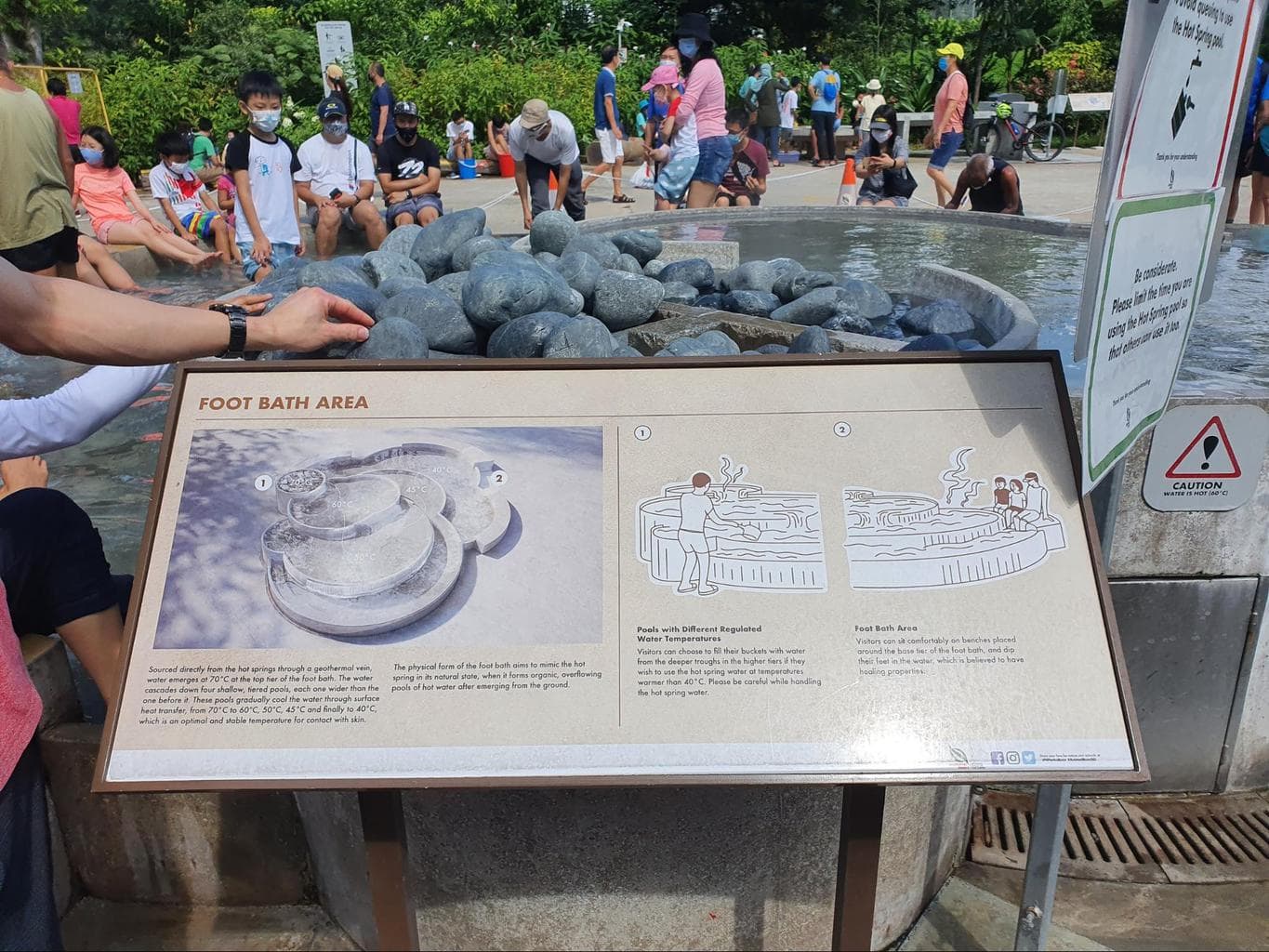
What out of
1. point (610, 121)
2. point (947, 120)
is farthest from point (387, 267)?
point (610, 121)

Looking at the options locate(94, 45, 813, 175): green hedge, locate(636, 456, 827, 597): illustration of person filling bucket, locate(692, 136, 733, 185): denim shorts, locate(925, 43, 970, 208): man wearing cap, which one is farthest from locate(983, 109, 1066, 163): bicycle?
locate(636, 456, 827, 597): illustration of person filling bucket

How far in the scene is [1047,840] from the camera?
199 centimetres

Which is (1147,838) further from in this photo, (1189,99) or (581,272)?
(581,272)

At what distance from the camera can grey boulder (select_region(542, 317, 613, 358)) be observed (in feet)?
10.7

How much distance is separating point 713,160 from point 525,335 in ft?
21.7

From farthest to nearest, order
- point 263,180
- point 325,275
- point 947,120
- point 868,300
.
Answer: point 947,120 → point 263,180 → point 868,300 → point 325,275

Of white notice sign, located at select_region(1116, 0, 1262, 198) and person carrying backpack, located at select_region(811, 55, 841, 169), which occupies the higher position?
white notice sign, located at select_region(1116, 0, 1262, 198)

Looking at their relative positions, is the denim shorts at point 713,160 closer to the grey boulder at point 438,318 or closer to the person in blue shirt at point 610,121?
the person in blue shirt at point 610,121

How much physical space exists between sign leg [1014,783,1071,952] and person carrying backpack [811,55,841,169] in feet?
57.3

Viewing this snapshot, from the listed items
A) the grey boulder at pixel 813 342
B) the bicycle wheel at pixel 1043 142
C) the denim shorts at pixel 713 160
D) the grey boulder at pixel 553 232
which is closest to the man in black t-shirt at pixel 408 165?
the denim shorts at pixel 713 160

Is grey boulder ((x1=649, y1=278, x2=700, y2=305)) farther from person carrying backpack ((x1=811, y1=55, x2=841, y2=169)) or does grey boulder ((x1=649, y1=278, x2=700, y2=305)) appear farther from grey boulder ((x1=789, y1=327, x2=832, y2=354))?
person carrying backpack ((x1=811, y1=55, x2=841, y2=169))

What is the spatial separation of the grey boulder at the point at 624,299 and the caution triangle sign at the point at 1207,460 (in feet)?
7.75

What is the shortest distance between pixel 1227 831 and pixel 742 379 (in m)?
2.07

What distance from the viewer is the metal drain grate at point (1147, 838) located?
8.58 ft
